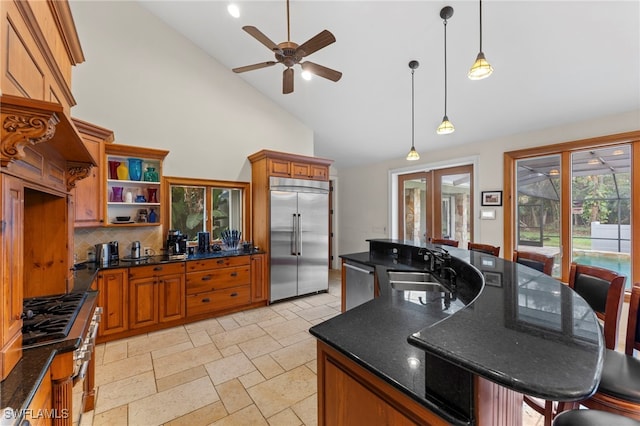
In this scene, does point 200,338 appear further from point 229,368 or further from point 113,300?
point 113,300

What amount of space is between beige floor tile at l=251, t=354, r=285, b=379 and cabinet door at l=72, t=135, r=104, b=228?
2.38 m

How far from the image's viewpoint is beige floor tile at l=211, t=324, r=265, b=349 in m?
2.96

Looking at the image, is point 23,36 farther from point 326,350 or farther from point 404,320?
point 404,320

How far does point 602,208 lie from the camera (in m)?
3.25

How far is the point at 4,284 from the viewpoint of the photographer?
1.04 metres

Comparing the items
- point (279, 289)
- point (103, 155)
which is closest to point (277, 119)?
point (103, 155)

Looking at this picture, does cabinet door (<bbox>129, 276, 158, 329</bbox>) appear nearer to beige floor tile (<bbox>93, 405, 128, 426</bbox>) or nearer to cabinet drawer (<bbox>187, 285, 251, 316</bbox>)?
cabinet drawer (<bbox>187, 285, 251, 316</bbox>)

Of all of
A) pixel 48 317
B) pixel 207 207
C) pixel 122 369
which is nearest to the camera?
pixel 48 317

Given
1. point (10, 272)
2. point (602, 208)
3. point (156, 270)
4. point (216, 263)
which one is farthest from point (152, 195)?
point (602, 208)

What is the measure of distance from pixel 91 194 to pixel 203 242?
1474 mm

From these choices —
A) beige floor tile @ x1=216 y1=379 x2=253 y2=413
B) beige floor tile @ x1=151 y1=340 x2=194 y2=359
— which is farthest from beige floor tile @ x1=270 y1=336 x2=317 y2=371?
beige floor tile @ x1=151 y1=340 x2=194 y2=359

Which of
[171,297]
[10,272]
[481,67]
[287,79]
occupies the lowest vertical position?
[171,297]

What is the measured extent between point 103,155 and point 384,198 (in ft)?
15.8

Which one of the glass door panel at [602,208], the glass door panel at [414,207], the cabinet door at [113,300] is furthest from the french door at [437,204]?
the cabinet door at [113,300]
